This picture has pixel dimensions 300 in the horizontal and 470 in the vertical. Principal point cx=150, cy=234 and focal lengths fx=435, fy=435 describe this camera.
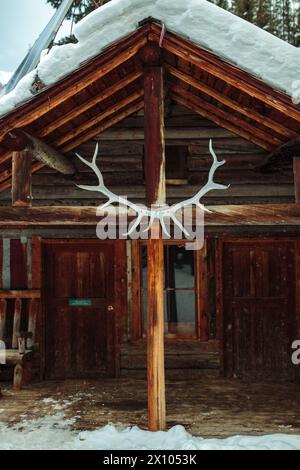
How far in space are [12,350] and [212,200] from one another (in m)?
4.03

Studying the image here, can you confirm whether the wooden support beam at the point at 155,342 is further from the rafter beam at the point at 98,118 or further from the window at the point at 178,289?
the window at the point at 178,289

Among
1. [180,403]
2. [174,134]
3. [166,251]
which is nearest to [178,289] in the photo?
[166,251]

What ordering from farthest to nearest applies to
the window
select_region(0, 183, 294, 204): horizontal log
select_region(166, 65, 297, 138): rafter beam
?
the window → select_region(0, 183, 294, 204): horizontal log → select_region(166, 65, 297, 138): rafter beam

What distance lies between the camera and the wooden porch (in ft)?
17.3

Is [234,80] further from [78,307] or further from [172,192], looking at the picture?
[78,307]

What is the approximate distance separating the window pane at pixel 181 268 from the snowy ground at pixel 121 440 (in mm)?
2989

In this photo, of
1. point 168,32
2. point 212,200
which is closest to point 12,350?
point 212,200

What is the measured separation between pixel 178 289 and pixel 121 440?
3.21 m

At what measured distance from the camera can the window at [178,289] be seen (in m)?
7.57

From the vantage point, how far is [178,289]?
7.55 meters

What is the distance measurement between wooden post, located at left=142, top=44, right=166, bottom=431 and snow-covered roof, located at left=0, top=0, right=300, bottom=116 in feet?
1.23

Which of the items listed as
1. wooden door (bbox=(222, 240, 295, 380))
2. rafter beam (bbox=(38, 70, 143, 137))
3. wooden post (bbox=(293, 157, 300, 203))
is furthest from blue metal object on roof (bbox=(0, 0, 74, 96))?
wooden post (bbox=(293, 157, 300, 203))

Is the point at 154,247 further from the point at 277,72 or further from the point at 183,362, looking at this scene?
the point at 183,362

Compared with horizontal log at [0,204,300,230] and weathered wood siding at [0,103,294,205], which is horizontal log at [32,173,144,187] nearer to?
weathered wood siding at [0,103,294,205]
